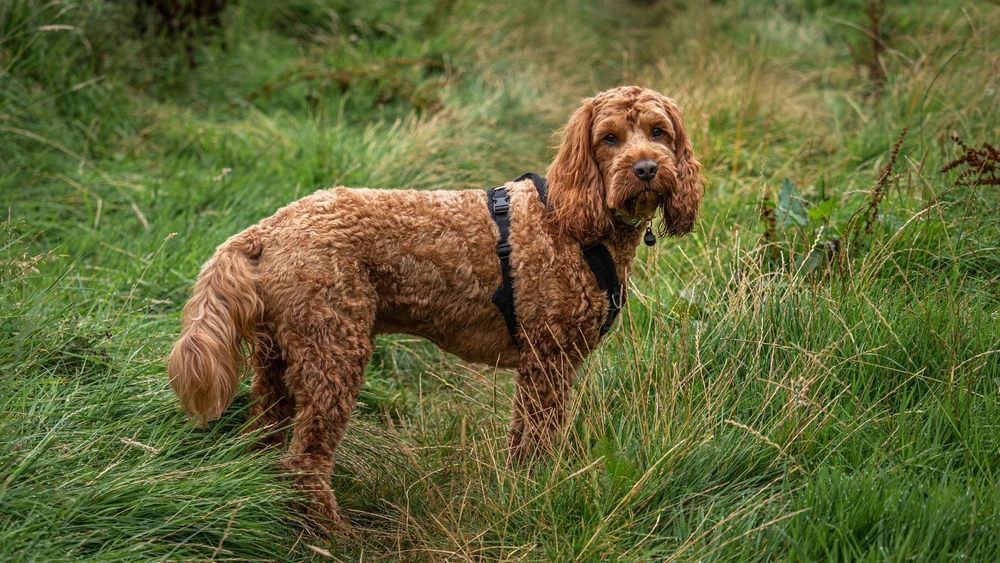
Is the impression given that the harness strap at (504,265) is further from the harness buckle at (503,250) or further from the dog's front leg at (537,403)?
the dog's front leg at (537,403)

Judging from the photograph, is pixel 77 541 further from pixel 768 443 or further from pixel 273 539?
pixel 768 443

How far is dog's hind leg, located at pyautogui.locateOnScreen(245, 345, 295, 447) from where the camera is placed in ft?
11.1

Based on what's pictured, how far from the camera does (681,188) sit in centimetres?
349

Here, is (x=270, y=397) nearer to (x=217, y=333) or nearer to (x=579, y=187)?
(x=217, y=333)

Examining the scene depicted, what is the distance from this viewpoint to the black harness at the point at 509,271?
3.50 m

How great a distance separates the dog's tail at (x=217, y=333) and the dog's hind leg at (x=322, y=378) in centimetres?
20

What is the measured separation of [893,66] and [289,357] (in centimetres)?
614

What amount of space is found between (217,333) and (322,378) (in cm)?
46

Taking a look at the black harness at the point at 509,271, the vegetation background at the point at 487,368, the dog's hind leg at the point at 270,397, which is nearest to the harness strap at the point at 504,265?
the black harness at the point at 509,271

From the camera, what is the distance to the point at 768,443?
9.63 feet

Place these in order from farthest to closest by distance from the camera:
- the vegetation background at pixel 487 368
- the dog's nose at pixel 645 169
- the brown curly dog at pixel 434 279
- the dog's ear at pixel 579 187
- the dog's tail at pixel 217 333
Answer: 1. the dog's ear at pixel 579 187
2. the dog's nose at pixel 645 169
3. the brown curly dog at pixel 434 279
4. the dog's tail at pixel 217 333
5. the vegetation background at pixel 487 368

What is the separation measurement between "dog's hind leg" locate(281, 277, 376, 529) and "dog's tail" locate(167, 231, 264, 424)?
201mm

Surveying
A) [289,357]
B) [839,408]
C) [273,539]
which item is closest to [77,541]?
[273,539]

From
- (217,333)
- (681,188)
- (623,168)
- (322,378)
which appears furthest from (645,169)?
(217,333)
